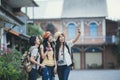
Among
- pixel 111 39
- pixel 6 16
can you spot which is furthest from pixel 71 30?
pixel 6 16

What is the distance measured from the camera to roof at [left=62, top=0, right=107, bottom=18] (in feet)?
166

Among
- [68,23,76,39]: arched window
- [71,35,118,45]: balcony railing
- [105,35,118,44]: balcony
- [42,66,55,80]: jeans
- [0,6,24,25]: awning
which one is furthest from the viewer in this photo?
[68,23,76,39]: arched window

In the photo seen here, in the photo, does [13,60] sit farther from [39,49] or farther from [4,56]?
[39,49]

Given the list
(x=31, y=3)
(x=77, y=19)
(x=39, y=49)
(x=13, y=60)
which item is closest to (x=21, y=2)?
(x=31, y=3)

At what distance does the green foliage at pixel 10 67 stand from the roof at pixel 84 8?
36.6 metres

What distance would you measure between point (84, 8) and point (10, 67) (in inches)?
1536

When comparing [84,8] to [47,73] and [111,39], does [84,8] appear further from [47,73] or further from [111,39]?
[47,73]

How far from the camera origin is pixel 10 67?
500 inches

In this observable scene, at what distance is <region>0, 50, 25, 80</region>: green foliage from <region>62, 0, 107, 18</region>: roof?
3665 cm

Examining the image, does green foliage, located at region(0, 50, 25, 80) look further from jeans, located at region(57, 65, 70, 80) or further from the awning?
jeans, located at region(57, 65, 70, 80)

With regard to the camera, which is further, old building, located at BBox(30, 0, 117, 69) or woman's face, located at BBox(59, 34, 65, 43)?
old building, located at BBox(30, 0, 117, 69)

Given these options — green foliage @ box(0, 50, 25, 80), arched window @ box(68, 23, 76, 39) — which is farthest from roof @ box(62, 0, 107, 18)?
green foliage @ box(0, 50, 25, 80)

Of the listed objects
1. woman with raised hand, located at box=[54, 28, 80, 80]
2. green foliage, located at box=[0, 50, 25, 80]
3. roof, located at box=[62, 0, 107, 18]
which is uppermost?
roof, located at box=[62, 0, 107, 18]

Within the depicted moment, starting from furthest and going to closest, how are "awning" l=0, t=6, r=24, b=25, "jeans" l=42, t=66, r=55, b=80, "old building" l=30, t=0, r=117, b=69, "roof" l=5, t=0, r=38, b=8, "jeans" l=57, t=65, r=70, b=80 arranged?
"old building" l=30, t=0, r=117, b=69 → "roof" l=5, t=0, r=38, b=8 → "awning" l=0, t=6, r=24, b=25 → "jeans" l=42, t=66, r=55, b=80 → "jeans" l=57, t=65, r=70, b=80
